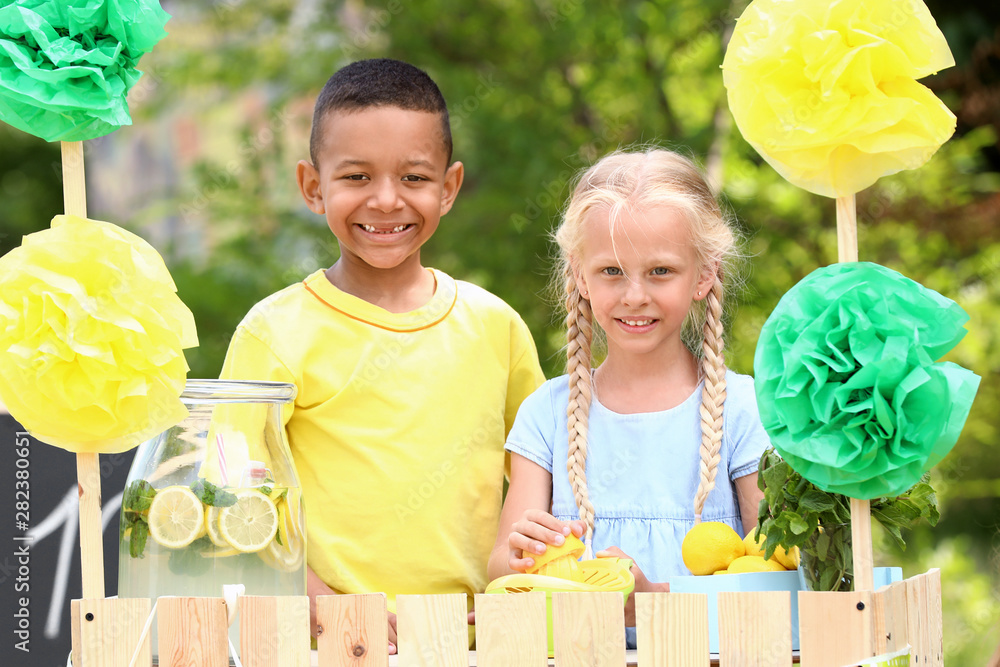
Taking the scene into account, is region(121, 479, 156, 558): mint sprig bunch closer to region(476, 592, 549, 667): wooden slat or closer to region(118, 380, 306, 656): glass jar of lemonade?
region(118, 380, 306, 656): glass jar of lemonade

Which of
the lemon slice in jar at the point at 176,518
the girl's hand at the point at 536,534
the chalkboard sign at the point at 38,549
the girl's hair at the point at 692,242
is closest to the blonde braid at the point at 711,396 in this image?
the girl's hair at the point at 692,242

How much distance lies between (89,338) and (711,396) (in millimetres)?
→ 1193

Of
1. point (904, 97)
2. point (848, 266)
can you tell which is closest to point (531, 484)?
point (848, 266)

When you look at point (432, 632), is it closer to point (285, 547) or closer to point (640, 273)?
point (285, 547)

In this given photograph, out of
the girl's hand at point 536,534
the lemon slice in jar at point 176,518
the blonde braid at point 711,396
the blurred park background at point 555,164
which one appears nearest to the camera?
the lemon slice in jar at point 176,518

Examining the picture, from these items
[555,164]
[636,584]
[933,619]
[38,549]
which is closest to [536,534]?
[636,584]

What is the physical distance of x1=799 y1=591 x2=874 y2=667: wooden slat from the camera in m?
1.36

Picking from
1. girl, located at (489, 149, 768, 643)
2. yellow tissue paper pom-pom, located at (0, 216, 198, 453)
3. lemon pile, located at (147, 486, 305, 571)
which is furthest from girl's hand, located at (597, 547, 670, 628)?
yellow tissue paper pom-pom, located at (0, 216, 198, 453)

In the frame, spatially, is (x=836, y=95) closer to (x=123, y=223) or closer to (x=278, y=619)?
(x=278, y=619)

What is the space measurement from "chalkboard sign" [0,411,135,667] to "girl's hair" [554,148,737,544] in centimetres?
108

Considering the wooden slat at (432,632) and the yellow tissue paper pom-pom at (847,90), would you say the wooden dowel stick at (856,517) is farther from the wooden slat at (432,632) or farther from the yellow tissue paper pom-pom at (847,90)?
the wooden slat at (432,632)

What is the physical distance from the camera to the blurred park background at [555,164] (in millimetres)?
5453

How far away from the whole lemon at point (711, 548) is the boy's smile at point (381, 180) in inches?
34.4

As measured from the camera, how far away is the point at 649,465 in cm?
207
